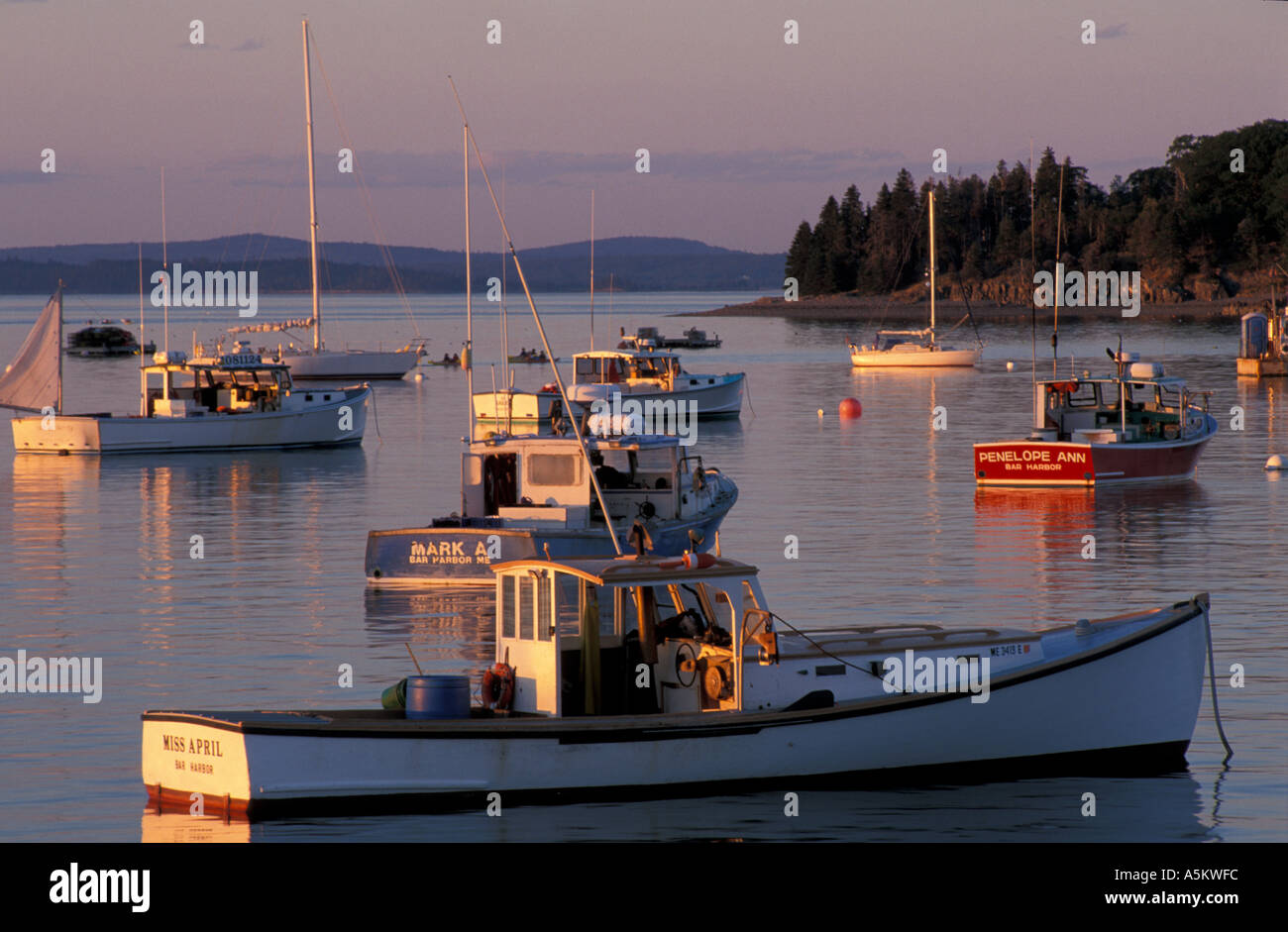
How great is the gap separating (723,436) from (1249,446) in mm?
19344

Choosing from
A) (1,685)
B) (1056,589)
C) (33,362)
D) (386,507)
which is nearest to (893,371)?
(33,362)

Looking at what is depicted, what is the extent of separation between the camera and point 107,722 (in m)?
22.0

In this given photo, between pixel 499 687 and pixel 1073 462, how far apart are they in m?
31.8

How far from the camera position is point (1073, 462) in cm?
4719

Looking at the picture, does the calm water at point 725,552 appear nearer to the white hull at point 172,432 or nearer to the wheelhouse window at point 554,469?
the white hull at point 172,432

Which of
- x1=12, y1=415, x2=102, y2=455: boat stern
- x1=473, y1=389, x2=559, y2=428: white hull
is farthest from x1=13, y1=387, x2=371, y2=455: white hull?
x1=473, y1=389, x2=559, y2=428: white hull

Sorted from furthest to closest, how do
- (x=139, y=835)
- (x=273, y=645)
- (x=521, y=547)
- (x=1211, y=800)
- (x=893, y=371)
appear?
1. (x=893, y=371)
2. (x=521, y=547)
3. (x=273, y=645)
4. (x=1211, y=800)
5. (x=139, y=835)

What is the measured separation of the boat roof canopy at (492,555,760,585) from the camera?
58.4ft

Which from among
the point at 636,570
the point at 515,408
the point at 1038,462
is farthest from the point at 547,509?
the point at 515,408

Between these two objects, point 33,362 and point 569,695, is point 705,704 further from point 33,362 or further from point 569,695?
point 33,362

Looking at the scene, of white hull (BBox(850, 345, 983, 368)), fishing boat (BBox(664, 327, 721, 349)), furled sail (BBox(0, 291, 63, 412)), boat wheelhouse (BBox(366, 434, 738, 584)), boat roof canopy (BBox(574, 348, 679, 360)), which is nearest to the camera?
boat wheelhouse (BBox(366, 434, 738, 584))

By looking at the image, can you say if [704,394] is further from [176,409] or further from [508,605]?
[508,605]

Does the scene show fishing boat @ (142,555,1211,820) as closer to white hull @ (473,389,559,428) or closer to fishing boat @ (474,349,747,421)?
fishing boat @ (474,349,747,421)

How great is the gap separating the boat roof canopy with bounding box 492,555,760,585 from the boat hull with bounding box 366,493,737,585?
473 inches
